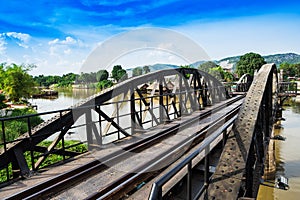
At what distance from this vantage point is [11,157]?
374cm

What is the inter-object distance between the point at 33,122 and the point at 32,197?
16475mm

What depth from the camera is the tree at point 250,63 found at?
5863 cm

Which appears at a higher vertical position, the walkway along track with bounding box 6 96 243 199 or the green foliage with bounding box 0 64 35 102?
the green foliage with bounding box 0 64 35 102

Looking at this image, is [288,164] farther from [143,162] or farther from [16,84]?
[16,84]

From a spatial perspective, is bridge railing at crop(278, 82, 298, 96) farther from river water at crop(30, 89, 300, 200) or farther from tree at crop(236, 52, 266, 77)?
tree at crop(236, 52, 266, 77)

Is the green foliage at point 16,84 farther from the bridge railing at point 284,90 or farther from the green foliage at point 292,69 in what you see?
the green foliage at point 292,69

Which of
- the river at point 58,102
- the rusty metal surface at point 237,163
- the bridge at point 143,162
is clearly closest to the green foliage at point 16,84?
the river at point 58,102

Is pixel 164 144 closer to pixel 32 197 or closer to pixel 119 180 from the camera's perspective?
pixel 119 180

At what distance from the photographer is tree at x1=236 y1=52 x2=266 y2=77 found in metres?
58.6

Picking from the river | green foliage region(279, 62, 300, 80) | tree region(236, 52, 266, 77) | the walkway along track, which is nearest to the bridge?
the walkway along track

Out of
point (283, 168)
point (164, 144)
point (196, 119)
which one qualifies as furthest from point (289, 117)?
point (164, 144)

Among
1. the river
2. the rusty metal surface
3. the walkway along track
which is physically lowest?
the river

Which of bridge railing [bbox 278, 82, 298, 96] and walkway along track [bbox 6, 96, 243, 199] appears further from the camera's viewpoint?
bridge railing [bbox 278, 82, 298, 96]

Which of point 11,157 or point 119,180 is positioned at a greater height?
point 11,157
